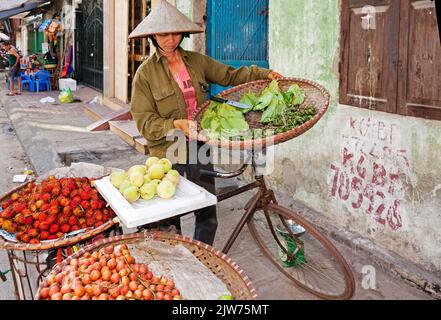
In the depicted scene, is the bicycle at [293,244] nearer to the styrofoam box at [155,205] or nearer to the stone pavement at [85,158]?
the stone pavement at [85,158]

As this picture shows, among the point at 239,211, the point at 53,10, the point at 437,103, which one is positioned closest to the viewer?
the point at 437,103

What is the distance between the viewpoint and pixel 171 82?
3.31 meters

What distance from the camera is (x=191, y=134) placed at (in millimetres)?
2832

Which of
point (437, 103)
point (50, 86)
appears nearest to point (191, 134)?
point (437, 103)

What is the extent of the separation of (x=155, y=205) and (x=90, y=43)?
14869 millimetres

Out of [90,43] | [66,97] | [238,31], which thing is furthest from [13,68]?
[238,31]

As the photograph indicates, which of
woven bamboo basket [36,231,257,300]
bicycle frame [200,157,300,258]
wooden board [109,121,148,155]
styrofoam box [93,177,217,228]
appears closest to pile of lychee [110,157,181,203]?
styrofoam box [93,177,217,228]

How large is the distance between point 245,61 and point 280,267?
3.46 meters

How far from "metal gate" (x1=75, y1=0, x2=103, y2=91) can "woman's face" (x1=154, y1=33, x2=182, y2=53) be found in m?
11.9

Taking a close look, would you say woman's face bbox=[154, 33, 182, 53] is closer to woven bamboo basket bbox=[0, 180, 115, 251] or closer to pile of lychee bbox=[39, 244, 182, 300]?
woven bamboo basket bbox=[0, 180, 115, 251]

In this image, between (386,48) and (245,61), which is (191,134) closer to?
(386,48)

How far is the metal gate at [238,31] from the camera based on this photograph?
5914 mm

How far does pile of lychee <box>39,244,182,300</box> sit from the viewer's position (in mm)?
2098

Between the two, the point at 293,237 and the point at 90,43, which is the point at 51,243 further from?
the point at 90,43
